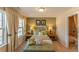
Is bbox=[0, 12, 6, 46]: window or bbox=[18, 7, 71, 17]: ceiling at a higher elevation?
bbox=[18, 7, 71, 17]: ceiling

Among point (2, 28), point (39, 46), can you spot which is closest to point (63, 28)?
point (39, 46)

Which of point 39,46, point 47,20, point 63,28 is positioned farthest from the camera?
point 47,20

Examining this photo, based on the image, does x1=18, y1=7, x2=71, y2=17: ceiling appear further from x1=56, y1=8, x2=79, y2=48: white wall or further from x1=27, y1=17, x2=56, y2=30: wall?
x1=56, y1=8, x2=79, y2=48: white wall

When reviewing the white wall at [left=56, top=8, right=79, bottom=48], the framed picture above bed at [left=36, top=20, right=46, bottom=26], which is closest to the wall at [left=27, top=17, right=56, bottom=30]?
the framed picture above bed at [left=36, top=20, right=46, bottom=26]

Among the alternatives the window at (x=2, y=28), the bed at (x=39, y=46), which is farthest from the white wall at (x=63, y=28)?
the window at (x=2, y=28)

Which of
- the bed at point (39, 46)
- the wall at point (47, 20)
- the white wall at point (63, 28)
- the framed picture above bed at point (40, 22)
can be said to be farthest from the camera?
the framed picture above bed at point (40, 22)

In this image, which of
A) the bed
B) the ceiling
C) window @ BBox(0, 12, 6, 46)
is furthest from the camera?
the ceiling

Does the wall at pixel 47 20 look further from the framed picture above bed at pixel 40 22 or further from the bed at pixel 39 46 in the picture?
the bed at pixel 39 46

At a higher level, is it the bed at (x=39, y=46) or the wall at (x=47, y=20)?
the wall at (x=47, y=20)

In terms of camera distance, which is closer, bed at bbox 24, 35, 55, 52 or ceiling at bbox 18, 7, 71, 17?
bed at bbox 24, 35, 55, 52

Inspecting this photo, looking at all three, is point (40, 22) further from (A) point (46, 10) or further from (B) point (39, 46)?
(B) point (39, 46)

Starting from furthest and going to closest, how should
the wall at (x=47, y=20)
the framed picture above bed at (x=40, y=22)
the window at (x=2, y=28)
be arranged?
the framed picture above bed at (x=40, y=22)
the wall at (x=47, y=20)
the window at (x=2, y=28)
